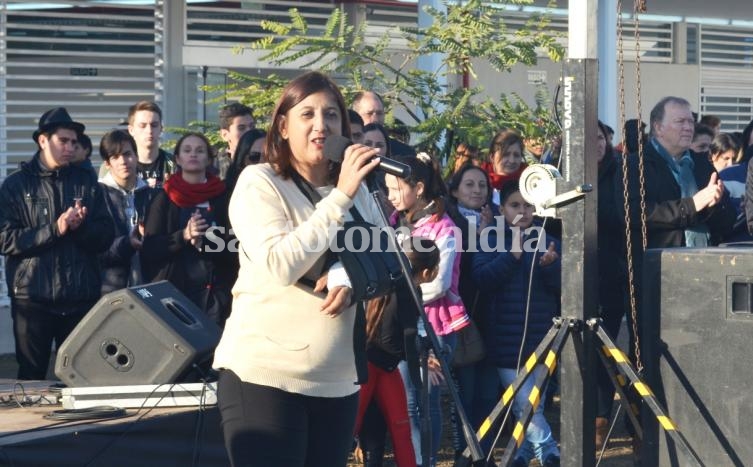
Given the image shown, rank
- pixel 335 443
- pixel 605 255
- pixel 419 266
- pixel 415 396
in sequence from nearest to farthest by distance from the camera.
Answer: pixel 335 443, pixel 419 266, pixel 415 396, pixel 605 255

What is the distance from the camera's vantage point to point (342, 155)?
339 centimetres

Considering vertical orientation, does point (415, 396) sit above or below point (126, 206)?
below

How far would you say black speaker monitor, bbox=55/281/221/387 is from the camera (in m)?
4.93

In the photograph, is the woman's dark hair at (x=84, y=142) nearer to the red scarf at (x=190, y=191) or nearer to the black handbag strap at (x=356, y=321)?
the red scarf at (x=190, y=191)

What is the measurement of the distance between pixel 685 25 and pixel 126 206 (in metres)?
10.7

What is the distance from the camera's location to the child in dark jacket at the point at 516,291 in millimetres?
6497

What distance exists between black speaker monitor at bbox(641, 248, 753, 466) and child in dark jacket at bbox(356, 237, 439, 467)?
3.73 ft

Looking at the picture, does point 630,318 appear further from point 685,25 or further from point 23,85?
point 685,25

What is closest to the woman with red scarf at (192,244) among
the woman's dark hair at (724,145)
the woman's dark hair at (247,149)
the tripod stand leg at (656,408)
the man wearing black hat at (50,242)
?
the woman's dark hair at (247,149)

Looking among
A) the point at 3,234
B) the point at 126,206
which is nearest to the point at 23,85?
the point at 126,206

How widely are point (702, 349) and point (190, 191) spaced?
3.12 meters

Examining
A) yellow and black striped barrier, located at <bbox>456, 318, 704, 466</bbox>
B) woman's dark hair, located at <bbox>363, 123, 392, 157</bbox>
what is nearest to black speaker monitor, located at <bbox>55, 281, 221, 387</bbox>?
yellow and black striped barrier, located at <bbox>456, 318, 704, 466</bbox>

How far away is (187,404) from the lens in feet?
16.3

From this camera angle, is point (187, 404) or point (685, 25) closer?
point (187, 404)
